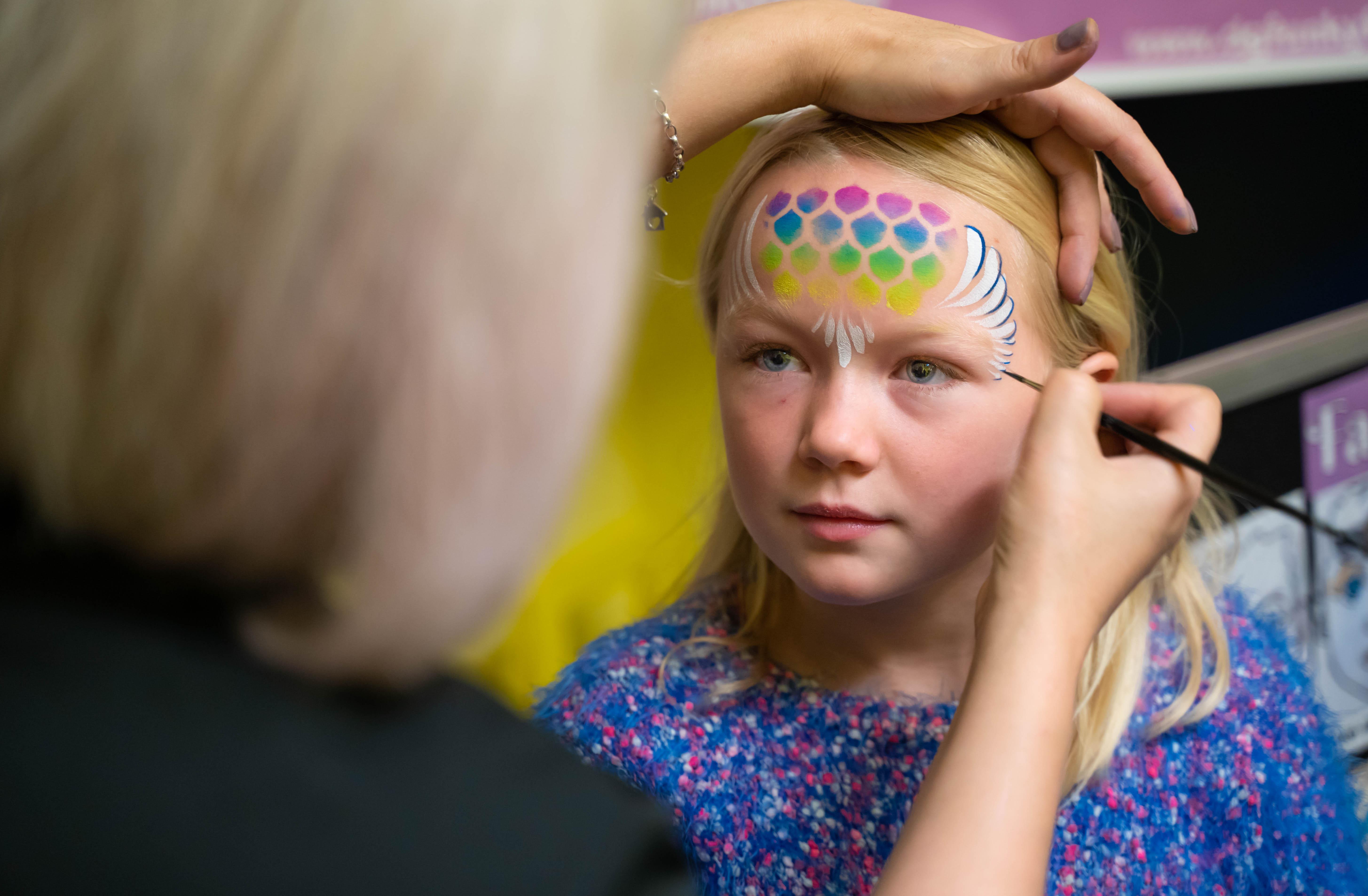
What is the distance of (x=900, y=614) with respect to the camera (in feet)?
3.07

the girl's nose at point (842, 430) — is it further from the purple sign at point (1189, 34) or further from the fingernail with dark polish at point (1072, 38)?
the purple sign at point (1189, 34)

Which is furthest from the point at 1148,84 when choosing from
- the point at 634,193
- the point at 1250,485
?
the point at 634,193

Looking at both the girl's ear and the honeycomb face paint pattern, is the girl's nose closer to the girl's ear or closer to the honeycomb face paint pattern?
the honeycomb face paint pattern

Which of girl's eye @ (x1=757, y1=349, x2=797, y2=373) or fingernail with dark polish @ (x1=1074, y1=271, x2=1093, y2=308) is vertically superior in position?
fingernail with dark polish @ (x1=1074, y1=271, x2=1093, y2=308)

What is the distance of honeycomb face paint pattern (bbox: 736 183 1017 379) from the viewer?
2.67 ft

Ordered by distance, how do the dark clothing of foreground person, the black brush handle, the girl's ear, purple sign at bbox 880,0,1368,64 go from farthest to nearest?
purple sign at bbox 880,0,1368,64, the girl's ear, the black brush handle, the dark clothing of foreground person

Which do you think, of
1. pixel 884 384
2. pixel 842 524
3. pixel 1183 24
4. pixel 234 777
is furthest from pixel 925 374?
pixel 1183 24

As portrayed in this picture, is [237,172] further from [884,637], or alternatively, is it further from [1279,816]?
[1279,816]

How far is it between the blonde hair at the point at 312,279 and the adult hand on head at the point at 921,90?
495mm

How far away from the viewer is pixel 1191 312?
5.74 ft

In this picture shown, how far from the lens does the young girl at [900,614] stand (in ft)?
2.67

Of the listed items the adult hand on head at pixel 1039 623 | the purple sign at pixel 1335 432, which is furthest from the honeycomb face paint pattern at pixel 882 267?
the purple sign at pixel 1335 432

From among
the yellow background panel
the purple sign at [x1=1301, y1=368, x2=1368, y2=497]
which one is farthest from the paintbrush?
the purple sign at [x1=1301, y1=368, x2=1368, y2=497]

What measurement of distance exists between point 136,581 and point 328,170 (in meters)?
0.18
